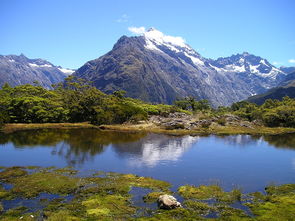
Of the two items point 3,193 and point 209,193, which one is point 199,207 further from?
point 3,193

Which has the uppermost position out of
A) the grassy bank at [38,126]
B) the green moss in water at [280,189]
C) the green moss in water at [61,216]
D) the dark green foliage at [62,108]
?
the dark green foliage at [62,108]

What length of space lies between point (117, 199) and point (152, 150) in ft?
123

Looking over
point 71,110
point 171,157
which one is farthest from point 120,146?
point 71,110

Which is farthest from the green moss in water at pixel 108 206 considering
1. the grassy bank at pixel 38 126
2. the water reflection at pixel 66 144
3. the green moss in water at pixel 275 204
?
the grassy bank at pixel 38 126

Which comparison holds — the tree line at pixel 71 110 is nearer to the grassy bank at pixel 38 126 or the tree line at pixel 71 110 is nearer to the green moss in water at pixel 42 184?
the grassy bank at pixel 38 126

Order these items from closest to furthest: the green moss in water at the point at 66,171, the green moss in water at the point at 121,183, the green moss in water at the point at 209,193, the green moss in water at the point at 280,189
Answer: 1. the green moss in water at the point at 209,193
2. the green moss in water at the point at 121,183
3. the green moss in water at the point at 280,189
4. the green moss in water at the point at 66,171

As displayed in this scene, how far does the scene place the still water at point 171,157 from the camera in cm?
5063

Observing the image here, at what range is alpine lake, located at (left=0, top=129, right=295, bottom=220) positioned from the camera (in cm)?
3241

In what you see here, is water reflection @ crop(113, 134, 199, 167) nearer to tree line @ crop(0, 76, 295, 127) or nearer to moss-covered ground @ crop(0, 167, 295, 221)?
moss-covered ground @ crop(0, 167, 295, 221)

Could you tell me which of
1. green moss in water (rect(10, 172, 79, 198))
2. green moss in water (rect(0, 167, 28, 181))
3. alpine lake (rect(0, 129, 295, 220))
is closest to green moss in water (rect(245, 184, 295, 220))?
alpine lake (rect(0, 129, 295, 220))

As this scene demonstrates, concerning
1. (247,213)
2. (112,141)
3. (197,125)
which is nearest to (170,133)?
(197,125)

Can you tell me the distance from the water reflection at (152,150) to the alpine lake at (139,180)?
0.06 meters

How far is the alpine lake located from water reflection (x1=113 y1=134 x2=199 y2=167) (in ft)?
0.21

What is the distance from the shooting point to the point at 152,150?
7338cm
